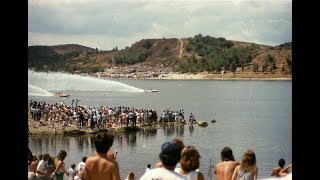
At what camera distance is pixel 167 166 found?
4754 mm

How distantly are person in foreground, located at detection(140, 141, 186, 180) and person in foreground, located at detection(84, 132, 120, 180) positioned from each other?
778 mm

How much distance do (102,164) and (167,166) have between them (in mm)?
937

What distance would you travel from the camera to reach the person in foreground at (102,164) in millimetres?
5449

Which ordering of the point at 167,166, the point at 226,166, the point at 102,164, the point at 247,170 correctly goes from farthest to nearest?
the point at 226,166 < the point at 247,170 < the point at 102,164 < the point at 167,166

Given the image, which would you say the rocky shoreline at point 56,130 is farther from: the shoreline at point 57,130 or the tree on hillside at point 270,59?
the tree on hillside at point 270,59

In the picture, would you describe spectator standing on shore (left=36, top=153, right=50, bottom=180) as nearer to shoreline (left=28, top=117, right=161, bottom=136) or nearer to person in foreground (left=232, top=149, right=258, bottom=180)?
person in foreground (left=232, top=149, right=258, bottom=180)

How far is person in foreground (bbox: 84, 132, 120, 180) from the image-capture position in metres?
5.45

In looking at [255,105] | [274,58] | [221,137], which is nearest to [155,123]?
[221,137]

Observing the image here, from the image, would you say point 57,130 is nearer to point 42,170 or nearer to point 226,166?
point 42,170

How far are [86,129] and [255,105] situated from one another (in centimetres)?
4945

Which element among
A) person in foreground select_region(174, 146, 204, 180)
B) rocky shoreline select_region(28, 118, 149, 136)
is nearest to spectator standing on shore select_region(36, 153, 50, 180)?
person in foreground select_region(174, 146, 204, 180)

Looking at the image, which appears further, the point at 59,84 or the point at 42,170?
the point at 59,84

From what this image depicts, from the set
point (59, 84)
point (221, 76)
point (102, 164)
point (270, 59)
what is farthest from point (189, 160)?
point (221, 76)

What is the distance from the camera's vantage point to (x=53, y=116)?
3544 cm
